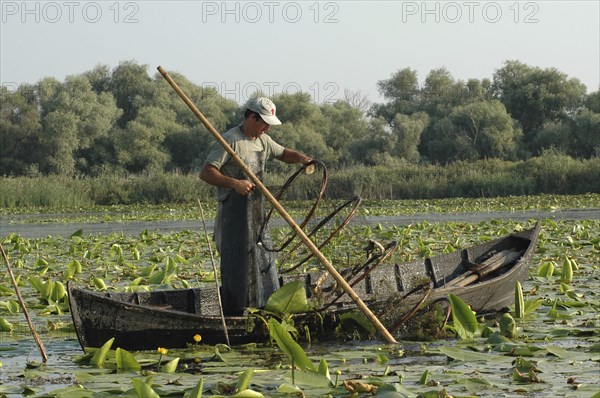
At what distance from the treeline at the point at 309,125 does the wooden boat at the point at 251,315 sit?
1472 inches

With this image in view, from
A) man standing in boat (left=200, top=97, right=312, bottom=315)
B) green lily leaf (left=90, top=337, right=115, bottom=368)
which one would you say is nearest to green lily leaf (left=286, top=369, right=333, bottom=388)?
green lily leaf (left=90, top=337, right=115, bottom=368)

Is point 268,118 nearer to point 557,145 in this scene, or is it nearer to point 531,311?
point 531,311

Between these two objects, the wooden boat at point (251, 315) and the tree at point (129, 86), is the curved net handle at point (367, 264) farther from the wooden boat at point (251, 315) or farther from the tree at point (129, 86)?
the tree at point (129, 86)

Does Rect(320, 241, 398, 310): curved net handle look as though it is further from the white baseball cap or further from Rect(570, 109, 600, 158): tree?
Rect(570, 109, 600, 158): tree

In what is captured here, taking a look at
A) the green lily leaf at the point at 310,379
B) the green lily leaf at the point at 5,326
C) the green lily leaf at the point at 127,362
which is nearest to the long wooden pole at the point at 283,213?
the green lily leaf at the point at 127,362

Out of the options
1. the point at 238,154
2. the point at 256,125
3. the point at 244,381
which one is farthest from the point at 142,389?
the point at 256,125

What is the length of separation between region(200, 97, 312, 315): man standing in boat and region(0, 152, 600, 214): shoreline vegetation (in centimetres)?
2125

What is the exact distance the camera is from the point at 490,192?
3050cm

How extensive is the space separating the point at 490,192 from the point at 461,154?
19.6 metres

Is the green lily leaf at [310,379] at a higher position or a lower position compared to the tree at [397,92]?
lower

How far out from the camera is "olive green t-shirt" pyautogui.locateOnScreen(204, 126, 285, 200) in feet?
21.5

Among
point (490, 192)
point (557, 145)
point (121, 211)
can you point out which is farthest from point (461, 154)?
point (121, 211)

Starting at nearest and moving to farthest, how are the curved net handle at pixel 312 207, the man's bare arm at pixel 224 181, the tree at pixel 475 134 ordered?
the man's bare arm at pixel 224 181, the curved net handle at pixel 312 207, the tree at pixel 475 134

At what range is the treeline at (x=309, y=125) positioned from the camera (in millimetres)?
49250
